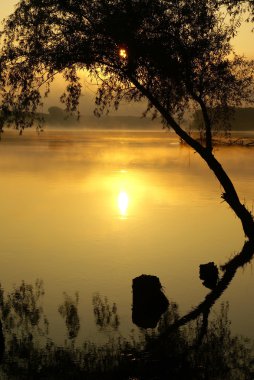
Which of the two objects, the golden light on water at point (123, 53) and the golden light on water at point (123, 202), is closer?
the golden light on water at point (123, 53)

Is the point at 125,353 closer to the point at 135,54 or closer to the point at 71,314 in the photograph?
the point at 71,314

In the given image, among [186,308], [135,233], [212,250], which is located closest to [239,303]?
[186,308]

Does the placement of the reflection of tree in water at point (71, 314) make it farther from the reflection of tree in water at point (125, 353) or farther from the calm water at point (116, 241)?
the calm water at point (116, 241)

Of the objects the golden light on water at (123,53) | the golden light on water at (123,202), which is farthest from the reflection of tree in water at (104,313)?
the golden light on water at (123,202)

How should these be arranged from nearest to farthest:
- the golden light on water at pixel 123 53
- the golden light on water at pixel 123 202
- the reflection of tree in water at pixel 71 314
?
1. the reflection of tree in water at pixel 71 314
2. the golden light on water at pixel 123 53
3. the golden light on water at pixel 123 202

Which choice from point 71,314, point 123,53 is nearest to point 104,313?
point 71,314

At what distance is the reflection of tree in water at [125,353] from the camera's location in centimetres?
1636

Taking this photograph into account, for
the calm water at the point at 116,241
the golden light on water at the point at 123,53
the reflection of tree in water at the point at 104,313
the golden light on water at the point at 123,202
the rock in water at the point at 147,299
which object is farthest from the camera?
the golden light on water at the point at 123,202

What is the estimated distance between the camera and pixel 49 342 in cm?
1888

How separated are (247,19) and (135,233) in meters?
16.0

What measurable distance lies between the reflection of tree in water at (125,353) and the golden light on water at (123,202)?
27.3 meters

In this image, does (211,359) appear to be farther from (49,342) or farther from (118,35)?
(118,35)

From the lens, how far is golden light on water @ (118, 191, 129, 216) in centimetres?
4991

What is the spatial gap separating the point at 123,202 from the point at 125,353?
3887 cm
